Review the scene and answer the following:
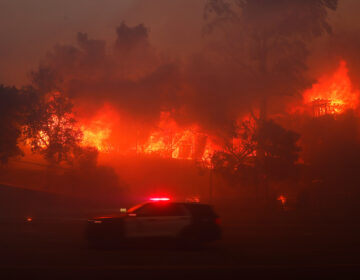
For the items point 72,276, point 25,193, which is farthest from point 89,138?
point 72,276

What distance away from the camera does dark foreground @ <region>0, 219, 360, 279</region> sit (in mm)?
9289

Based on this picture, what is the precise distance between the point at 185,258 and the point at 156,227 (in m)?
2.06

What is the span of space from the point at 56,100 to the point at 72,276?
3536 centimetres

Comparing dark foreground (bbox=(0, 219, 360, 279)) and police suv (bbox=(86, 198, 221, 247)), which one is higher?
police suv (bbox=(86, 198, 221, 247))

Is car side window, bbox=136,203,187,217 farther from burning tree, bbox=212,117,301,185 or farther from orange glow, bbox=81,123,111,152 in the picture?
orange glow, bbox=81,123,111,152

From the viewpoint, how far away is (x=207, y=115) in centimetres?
4397

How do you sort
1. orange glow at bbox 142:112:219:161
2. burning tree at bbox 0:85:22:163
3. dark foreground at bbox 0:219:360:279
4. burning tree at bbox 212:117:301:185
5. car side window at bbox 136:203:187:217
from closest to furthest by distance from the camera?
dark foreground at bbox 0:219:360:279
car side window at bbox 136:203:187:217
burning tree at bbox 212:117:301:185
burning tree at bbox 0:85:22:163
orange glow at bbox 142:112:219:161

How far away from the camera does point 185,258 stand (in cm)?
1166

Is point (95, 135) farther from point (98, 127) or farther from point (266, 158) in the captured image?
point (266, 158)

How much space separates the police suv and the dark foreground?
0.39 meters

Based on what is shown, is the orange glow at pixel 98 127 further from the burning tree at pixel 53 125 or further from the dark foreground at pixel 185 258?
the dark foreground at pixel 185 258

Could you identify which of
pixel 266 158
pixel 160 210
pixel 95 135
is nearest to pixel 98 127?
pixel 95 135

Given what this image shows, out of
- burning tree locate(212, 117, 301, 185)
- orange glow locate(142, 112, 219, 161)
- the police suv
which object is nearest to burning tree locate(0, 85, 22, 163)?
orange glow locate(142, 112, 219, 161)

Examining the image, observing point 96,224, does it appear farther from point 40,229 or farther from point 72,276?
point 40,229
